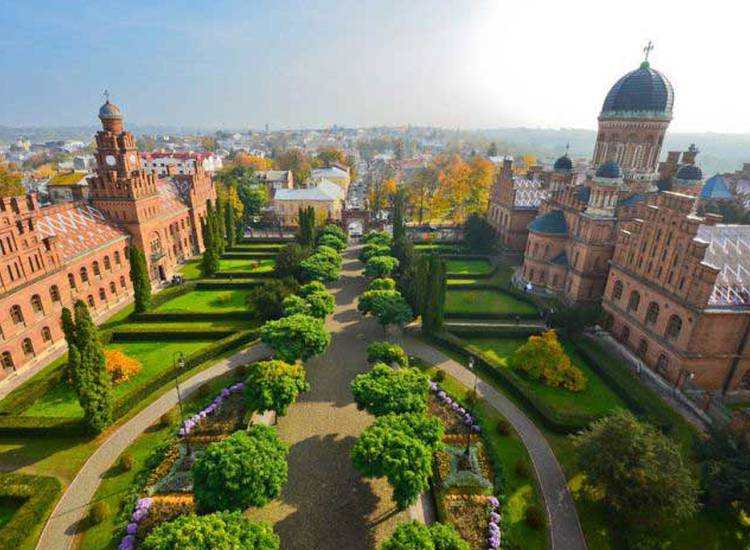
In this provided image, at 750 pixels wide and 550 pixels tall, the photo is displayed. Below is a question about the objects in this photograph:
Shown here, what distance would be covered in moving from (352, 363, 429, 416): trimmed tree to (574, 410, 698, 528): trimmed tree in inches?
457

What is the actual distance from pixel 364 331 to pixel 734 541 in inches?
1412

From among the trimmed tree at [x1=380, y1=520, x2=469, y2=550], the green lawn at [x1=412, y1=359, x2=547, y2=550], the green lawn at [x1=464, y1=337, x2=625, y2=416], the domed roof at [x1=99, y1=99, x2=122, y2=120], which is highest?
the domed roof at [x1=99, y1=99, x2=122, y2=120]

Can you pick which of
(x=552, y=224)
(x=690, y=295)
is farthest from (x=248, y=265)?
(x=690, y=295)

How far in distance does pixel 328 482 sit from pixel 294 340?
44.8ft

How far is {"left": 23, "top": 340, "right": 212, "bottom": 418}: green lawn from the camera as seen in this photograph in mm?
35438

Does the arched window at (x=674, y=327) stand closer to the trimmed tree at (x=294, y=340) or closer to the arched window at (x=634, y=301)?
the arched window at (x=634, y=301)

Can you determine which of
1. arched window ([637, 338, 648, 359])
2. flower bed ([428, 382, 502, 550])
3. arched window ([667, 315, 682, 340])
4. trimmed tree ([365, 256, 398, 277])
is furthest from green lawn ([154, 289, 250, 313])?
arched window ([667, 315, 682, 340])

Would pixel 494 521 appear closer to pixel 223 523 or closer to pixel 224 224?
pixel 223 523

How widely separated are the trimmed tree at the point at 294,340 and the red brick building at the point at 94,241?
2604cm

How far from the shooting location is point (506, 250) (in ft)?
252

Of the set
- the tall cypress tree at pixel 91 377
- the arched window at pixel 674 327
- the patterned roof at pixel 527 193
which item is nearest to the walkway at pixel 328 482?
the tall cypress tree at pixel 91 377

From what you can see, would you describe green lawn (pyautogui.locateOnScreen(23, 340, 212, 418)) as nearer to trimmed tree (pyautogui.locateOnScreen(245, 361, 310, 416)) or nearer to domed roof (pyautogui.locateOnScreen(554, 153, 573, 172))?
trimmed tree (pyautogui.locateOnScreen(245, 361, 310, 416))

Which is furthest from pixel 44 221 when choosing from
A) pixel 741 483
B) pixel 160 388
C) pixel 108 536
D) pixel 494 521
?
pixel 741 483

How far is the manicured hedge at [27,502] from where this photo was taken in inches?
949
